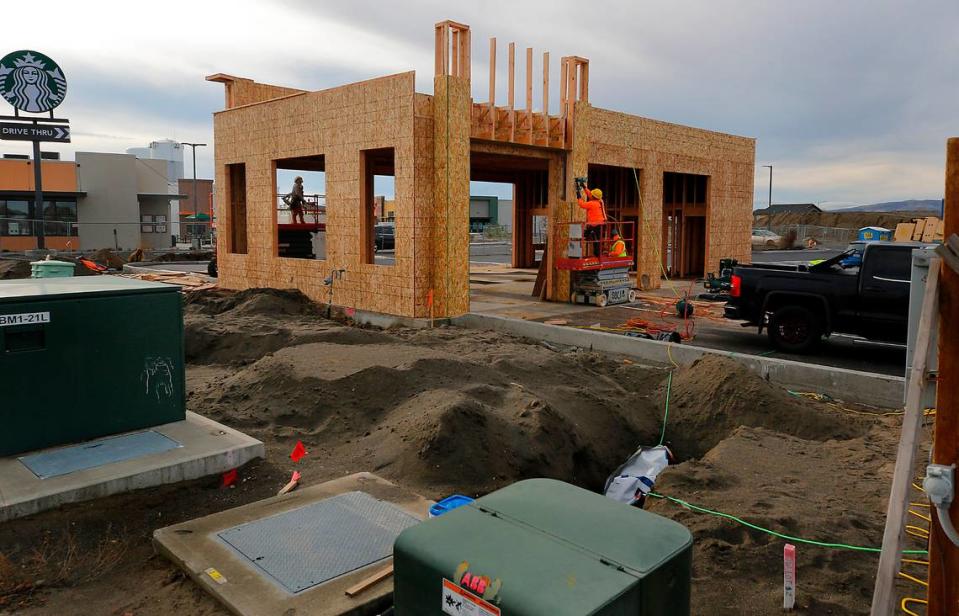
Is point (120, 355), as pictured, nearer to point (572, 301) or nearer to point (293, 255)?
point (572, 301)

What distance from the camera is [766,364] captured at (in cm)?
1058

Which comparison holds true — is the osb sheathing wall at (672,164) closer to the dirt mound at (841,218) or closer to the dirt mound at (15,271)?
the dirt mound at (15,271)

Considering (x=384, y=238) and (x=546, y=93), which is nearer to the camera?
(x=546, y=93)

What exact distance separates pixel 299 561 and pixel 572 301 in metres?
15.2

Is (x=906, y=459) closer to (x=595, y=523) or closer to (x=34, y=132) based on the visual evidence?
(x=595, y=523)

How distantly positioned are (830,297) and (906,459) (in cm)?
1020

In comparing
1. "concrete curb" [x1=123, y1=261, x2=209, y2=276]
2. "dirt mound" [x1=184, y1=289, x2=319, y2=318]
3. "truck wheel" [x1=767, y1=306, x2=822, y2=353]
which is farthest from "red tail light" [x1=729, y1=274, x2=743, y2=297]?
"concrete curb" [x1=123, y1=261, x2=209, y2=276]

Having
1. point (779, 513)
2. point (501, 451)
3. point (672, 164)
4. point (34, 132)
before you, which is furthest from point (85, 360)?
point (34, 132)

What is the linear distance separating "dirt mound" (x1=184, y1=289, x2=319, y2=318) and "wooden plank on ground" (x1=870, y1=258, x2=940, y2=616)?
13.9 meters

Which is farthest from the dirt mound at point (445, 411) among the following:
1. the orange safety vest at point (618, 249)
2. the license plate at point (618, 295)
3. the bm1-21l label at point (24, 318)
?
the orange safety vest at point (618, 249)

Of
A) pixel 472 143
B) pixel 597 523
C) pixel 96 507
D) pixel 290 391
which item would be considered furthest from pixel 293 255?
pixel 597 523

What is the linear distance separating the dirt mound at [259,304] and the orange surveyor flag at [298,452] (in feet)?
30.2

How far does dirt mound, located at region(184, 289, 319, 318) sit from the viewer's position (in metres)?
15.8

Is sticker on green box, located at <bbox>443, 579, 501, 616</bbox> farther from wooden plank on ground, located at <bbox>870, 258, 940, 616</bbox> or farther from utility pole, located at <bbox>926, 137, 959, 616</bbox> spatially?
utility pole, located at <bbox>926, 137, 959, 616</bbox>
